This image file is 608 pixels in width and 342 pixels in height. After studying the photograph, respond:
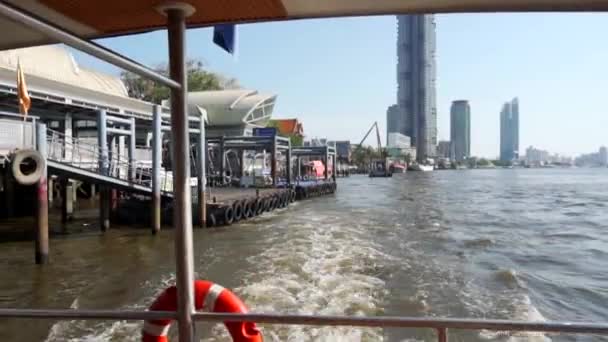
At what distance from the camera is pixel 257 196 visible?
1031 inches

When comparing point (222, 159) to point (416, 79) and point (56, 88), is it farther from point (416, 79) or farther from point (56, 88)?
point (416, 79)

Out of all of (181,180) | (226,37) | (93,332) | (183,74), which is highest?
(226,37)

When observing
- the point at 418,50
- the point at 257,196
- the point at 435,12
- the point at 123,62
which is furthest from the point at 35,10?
the point at 418,50

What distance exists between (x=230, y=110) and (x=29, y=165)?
43.5m

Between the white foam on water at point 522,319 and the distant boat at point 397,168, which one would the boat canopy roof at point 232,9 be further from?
the distant boat at point 397,168

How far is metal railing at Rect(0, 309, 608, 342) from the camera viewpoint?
2156mm

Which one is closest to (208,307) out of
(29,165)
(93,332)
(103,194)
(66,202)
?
(93,332)

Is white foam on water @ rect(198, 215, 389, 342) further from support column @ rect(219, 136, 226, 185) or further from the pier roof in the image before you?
the pier roof

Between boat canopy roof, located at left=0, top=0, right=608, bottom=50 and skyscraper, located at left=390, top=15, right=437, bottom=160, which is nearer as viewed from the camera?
boat canopy roof, located at left=0, top=0, right=608, bottom=50

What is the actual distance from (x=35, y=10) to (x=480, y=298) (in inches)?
396

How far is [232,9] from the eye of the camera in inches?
104

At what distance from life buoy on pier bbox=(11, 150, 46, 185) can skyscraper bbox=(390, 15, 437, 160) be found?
155822mm

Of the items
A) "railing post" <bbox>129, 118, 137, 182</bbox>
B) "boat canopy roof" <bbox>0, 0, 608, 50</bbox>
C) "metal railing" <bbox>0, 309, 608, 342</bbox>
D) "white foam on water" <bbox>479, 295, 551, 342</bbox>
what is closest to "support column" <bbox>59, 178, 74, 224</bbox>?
"railing post" <bbox>129, 118, 137, 182</bbox>

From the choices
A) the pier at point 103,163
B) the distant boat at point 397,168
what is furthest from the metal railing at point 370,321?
the distant boat at point 397,168
